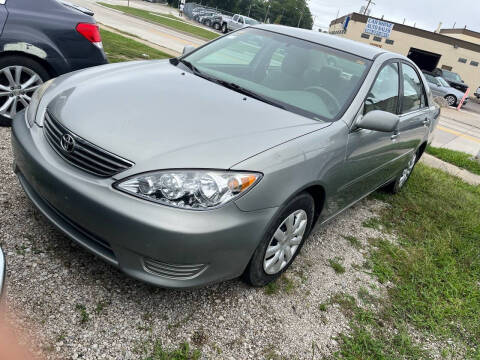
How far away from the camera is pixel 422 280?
3359 millimetres

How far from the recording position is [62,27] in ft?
12.9

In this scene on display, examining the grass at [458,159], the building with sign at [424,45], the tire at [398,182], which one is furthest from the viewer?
the building with sign at [424,45]

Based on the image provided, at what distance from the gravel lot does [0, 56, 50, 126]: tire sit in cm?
125

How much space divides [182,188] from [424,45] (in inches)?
1746

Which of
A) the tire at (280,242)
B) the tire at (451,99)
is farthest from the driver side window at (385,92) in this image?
A: the tire at (451,99)

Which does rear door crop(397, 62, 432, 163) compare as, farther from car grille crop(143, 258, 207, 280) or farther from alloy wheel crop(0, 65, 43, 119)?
alloy wheel crop(0, 65, 43, 119)

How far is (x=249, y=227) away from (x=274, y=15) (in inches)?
3808

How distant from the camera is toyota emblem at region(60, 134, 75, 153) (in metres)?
2.17

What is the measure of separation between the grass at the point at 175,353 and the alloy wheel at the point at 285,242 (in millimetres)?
693

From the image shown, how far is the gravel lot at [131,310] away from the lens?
6.82 ft

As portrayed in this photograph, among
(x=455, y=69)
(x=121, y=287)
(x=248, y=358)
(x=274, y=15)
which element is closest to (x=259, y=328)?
(x=248, y=358)

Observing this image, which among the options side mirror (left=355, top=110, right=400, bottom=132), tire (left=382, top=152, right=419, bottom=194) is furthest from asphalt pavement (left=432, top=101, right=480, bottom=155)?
side mirror (left=355, top=110, right=400, bottom=132)

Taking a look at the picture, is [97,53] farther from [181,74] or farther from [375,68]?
[375,68]

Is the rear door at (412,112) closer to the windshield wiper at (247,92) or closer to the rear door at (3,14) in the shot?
the windshield wiper at (247,92)
